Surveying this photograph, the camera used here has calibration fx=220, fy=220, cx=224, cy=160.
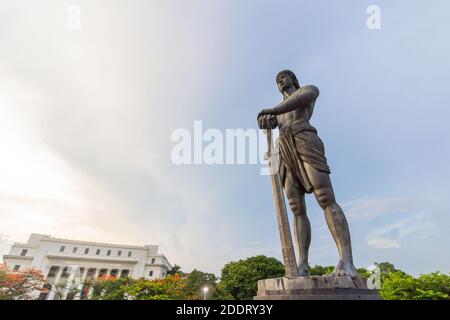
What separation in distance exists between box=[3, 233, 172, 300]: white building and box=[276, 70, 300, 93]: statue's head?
63.0m

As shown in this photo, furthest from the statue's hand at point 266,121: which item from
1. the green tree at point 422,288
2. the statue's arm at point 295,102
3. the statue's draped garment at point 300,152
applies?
the green tree at point 422,288

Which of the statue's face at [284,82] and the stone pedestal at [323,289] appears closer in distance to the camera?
the stone pedestal at [323,289]

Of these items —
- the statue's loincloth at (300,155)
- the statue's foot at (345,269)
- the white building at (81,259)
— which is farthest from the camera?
the white building at (81,259)

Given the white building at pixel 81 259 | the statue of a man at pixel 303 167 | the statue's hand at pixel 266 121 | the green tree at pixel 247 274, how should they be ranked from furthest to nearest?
the white building at pixel 81 259, the green tree at pixel 247 274, the statue's hand at pixel 266 121, the statue of a man at pixel 303 167

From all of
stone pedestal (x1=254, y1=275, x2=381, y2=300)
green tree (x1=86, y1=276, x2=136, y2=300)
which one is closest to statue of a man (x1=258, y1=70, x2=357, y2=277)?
stone pedestal (x1=254, y1=275, x2=381, y2=300)

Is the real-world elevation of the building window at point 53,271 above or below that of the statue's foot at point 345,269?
above

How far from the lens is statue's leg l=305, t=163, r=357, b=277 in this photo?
3119mm

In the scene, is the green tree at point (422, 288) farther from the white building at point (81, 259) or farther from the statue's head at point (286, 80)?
the white building at point (81, 259)

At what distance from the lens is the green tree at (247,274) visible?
3431cm

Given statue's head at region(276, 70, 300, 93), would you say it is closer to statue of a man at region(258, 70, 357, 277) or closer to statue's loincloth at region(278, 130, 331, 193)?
statue of a man at region(258, 70, 357, 277)

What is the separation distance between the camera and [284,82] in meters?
4.51

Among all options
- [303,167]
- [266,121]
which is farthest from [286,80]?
[303,167]
